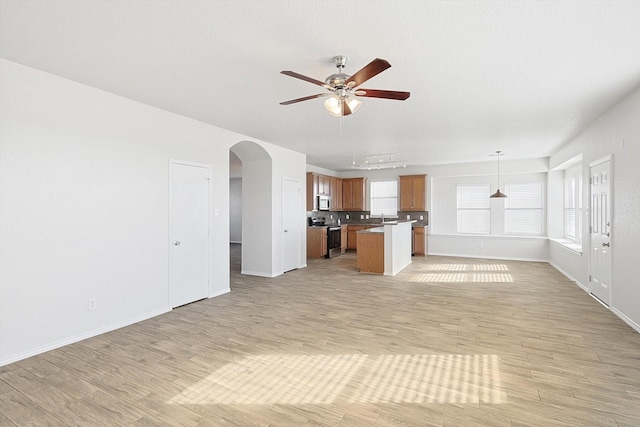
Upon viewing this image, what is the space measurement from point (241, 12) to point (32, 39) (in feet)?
5.96

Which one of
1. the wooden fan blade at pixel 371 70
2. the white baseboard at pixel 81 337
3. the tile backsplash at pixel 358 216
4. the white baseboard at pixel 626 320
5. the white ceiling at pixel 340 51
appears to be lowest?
the white baseboard at pixel 81 337

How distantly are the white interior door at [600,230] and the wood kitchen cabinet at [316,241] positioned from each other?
5.91m

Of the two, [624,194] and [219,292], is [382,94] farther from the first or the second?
[219,292]

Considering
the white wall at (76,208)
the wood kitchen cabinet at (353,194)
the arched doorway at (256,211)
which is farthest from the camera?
the wood kitchen cabinet at (353,194)

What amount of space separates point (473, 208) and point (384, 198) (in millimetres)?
2699

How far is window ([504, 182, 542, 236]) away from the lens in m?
8.73

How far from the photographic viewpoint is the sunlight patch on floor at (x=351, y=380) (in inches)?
95.8

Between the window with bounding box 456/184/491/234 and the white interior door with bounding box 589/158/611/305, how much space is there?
413 cm

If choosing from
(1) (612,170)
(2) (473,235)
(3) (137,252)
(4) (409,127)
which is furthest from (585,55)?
(2) (473,235)

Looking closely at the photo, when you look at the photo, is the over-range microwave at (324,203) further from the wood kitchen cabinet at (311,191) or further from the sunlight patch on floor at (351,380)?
the sunlight patch on floor at (351,380)

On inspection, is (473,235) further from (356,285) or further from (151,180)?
(151,180)

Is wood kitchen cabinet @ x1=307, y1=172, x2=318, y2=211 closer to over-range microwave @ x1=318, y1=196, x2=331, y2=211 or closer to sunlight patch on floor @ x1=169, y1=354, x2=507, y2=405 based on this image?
over-range microwave @ x1=318, y1=196, x2=331, y2=211

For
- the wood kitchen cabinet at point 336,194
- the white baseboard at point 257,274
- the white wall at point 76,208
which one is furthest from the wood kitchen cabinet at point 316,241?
the white wall at point 76,208

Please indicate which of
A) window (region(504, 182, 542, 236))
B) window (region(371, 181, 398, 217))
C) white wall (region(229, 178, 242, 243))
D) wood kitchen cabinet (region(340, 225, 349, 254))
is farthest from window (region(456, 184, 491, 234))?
white wall (region(229, 178, 242, 243))
